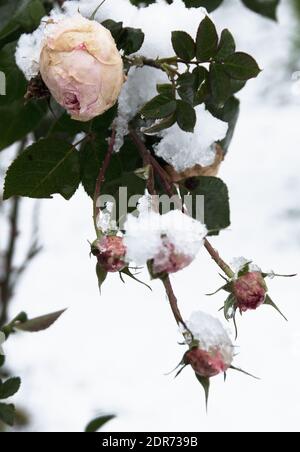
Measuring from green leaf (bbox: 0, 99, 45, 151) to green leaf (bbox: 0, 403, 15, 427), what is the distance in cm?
27

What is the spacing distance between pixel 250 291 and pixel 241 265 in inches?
1.1

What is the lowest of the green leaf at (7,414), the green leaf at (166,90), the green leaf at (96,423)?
the green leaf at (96,423)

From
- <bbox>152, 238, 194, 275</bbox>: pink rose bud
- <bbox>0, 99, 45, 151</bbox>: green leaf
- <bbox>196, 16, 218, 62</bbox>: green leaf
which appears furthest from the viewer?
<bbox>0, 99, 45, 151</bbox>: green leaf

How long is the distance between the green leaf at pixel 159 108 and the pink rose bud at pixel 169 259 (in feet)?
0.41

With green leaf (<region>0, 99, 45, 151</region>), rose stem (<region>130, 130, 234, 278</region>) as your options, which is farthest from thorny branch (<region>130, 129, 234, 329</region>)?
green leaf (<region>0, 99, 45, 151</region>)

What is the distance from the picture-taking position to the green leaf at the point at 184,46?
1.80ft

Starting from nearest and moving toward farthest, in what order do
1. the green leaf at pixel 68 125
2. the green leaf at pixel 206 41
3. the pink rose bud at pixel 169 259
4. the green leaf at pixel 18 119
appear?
the pink rose bud at pixel 169 259 → the green leaf at pixel 206 41 → the green leaf at pixel 68 125 → the green leaf at pixel 18 119

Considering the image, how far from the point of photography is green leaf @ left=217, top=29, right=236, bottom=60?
0.55m

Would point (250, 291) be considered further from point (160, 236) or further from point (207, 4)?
point (207, 4)

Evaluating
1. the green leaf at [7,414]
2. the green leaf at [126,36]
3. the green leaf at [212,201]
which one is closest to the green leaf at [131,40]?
the green leaf at [126,36]

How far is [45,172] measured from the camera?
1.96ft

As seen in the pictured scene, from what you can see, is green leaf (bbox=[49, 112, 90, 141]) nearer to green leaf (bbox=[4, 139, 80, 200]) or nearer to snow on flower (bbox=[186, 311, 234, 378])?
green leaf (bbox=[4, 139, 80, 200])

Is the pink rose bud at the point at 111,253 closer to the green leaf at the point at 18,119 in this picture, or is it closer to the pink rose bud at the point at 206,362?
the pink rose bud at the point at 206,362

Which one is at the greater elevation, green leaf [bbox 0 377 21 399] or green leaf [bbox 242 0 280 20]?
green leaf [bbox 242 0 280 20]
